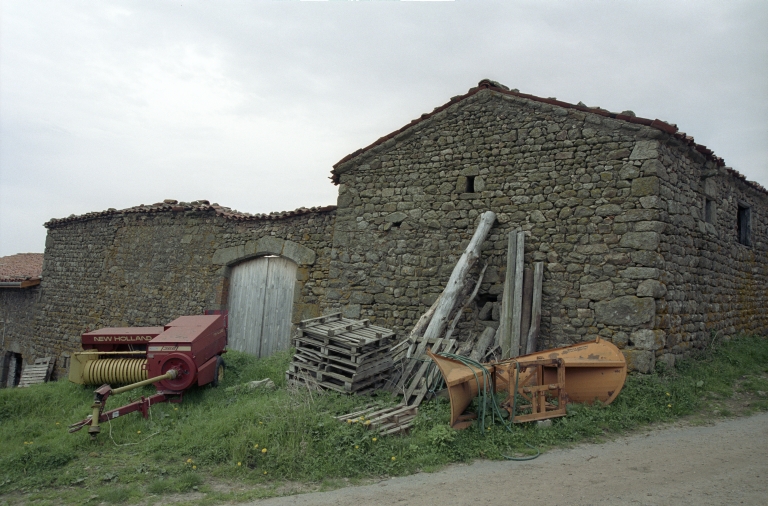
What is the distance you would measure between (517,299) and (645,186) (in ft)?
7.84

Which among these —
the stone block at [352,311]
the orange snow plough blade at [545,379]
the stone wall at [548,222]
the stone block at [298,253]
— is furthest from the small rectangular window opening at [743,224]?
the stone block at [298,253]

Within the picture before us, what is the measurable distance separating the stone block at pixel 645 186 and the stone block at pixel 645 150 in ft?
1.04

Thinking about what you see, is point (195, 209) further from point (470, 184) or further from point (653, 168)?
point (653, 168)

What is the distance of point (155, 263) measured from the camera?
12383mm

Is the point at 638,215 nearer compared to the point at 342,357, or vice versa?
the point at 342,357

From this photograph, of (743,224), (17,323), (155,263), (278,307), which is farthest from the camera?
(17,323)

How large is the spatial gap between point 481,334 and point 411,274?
162 centimetres

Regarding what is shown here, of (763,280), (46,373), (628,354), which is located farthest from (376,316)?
(46,373)

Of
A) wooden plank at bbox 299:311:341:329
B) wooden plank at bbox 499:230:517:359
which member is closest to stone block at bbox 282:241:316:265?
wooden plank at bbox 299:311:341:329

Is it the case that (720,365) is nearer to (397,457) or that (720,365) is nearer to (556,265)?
(556,265)

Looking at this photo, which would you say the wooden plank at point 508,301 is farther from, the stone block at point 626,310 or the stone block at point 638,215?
the stone block at point 638,215

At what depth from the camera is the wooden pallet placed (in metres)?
13.2

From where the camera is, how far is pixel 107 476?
507 cm

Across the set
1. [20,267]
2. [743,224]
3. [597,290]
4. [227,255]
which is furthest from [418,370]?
[20,267]
